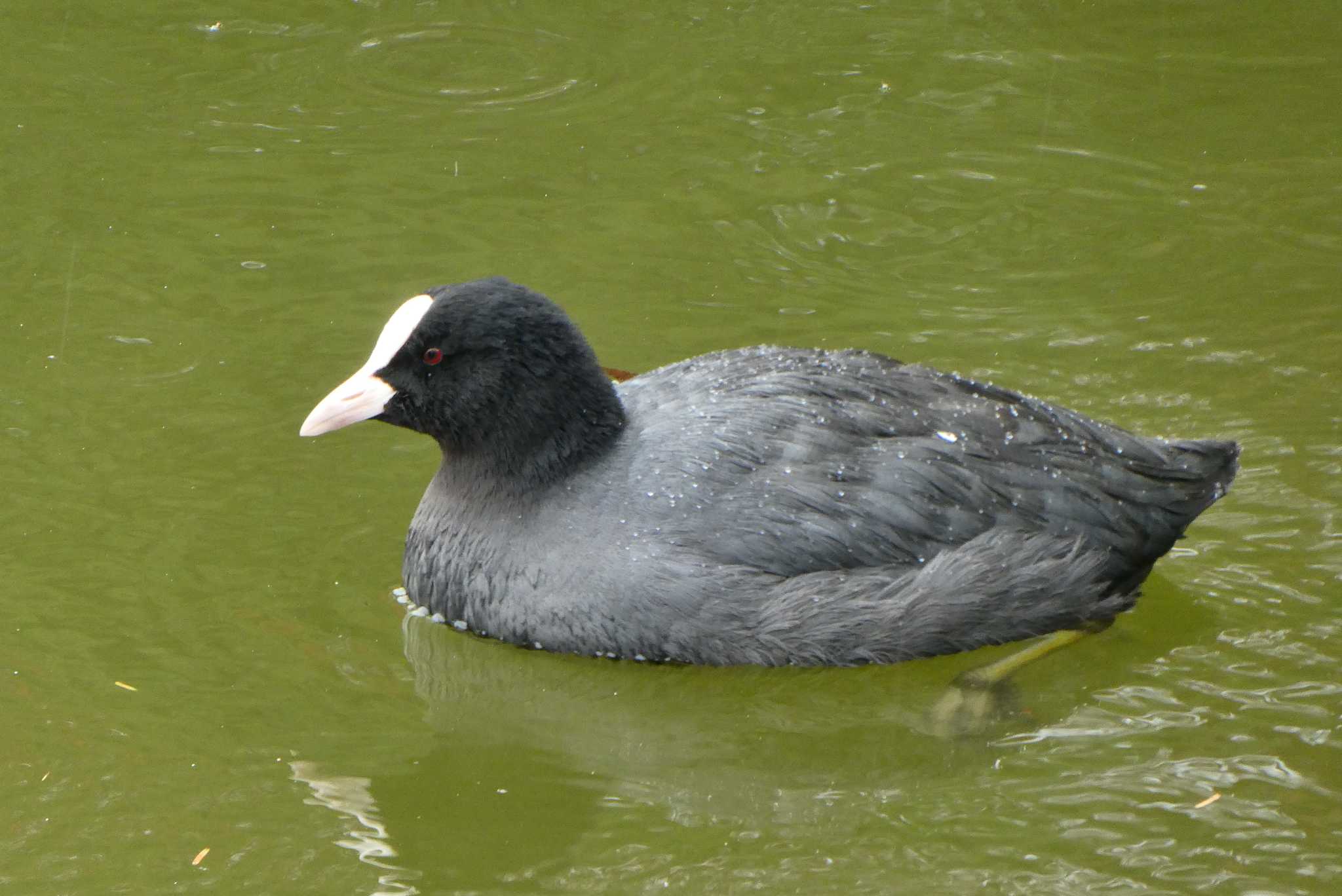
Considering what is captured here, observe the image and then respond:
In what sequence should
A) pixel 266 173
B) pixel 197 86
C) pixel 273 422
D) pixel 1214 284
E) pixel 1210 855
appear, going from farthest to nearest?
pixel 197 86, pixel 266 173, pixel 1214 284, pixel 273 422, pixel 1210 855

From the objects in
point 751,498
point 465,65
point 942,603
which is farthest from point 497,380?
point 465,65

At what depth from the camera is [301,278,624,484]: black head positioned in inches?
212

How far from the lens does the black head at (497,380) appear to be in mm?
5387

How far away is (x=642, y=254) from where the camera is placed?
7.51 meters

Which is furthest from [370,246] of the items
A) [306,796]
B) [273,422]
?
[306,796]

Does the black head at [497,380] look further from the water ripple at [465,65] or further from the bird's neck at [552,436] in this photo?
the water ripple at [465,65]

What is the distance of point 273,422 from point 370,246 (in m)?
1.39

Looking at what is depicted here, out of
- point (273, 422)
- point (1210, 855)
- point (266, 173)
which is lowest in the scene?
point (1210, 855)

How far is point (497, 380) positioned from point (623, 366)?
1364 millimetres

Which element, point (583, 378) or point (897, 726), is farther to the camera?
point (583, 378)

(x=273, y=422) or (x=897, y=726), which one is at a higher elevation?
(x=273, y=422)

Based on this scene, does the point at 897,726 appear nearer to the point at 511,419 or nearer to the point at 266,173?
the point at 511,419

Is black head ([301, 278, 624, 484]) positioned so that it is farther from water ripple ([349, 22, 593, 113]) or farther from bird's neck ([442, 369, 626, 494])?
water ripple ([349, 22, 593, 113])

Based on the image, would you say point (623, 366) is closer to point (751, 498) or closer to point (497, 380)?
point (497, 380)
